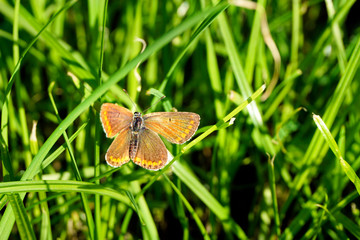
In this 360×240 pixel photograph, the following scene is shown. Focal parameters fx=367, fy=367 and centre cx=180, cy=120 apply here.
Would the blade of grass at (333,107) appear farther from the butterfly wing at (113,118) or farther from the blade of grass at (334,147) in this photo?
the butterfly wing at (113,118)

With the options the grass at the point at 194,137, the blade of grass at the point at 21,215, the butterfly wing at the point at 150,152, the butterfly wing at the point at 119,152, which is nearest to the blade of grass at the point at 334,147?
the grass at the point at 194,137

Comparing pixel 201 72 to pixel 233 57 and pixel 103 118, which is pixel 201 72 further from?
pixel 103 118

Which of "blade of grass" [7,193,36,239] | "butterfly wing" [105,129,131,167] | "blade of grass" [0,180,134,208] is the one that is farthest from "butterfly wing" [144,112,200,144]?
"blade of grass" [7,193,36,239]

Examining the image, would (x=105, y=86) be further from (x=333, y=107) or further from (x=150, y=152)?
(x=333, y=107)

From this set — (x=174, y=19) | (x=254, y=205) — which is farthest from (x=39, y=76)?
(x=254, y=205)

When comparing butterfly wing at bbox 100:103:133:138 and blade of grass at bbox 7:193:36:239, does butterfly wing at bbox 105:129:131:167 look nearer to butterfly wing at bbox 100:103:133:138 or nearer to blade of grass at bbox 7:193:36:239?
butterfly wing at bbox 100:103:133:138

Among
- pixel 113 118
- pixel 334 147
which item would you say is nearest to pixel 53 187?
pixel 113 118
